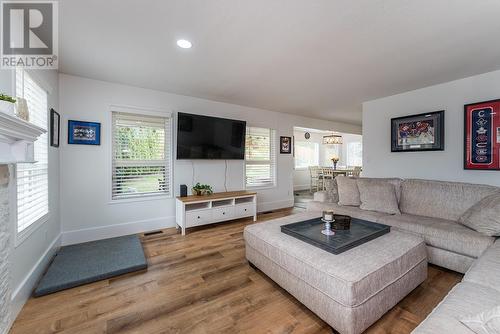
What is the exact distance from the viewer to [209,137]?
3.77 m

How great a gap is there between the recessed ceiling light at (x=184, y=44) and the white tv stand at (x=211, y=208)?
6.88 feet

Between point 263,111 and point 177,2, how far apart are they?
3.28 m

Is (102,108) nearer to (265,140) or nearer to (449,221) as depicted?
(265,140)

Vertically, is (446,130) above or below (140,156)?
above

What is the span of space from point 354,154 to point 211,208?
7.32 m

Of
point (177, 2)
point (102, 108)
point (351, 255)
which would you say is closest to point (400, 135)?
point (351, 255)

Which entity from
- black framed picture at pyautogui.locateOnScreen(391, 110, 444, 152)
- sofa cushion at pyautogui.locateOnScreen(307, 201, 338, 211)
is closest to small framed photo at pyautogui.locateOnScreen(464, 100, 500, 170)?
black framed picture at pyautogui.locateOnScreen(391, 110, 444, 152)

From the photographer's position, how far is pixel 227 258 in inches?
98.8

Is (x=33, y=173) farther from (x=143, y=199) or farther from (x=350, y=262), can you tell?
(x=350, y=262)

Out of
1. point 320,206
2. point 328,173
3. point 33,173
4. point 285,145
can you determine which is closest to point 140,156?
point 33,173

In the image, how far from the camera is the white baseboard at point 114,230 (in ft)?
9.42

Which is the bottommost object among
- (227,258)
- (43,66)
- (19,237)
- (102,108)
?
(227,258)

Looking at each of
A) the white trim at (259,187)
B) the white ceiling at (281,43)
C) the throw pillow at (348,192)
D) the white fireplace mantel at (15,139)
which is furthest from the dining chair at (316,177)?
the white fireplace mantel at (15,139)

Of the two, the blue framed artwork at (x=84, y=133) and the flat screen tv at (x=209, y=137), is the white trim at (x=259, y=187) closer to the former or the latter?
the flat screen tv at (x=209, y=137)
